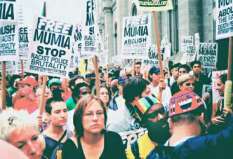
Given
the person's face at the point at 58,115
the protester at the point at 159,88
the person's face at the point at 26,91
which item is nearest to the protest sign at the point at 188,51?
the protester at the point at 159,88

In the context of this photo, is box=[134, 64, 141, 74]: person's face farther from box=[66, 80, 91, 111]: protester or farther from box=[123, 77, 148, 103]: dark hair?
box=[123, 77, 148, 103]: dark hair

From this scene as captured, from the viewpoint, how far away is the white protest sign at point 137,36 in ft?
33.0

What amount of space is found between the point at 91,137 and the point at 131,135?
2.02 feet

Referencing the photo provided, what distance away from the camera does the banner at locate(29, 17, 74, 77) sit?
782 cm

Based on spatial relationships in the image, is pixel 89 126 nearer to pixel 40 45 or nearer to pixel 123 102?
pixel 123 102

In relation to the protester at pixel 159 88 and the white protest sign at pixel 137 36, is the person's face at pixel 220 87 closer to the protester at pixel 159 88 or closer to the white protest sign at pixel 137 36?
the protester at pixel 159 88

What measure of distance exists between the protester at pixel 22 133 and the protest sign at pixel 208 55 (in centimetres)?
697

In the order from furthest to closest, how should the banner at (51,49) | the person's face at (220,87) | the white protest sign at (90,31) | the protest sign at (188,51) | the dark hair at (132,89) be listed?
the protest sign at (188,51), the white protest sign at (90,31), the banner at (51,49), the person's face at (220,87), the dark hair at (132,89)

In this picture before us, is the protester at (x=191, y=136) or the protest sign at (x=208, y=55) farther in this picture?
the protest sign at (x=208, y=55)

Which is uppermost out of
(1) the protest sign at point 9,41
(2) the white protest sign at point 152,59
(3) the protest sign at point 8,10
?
(3) the protest sign at point 8,10

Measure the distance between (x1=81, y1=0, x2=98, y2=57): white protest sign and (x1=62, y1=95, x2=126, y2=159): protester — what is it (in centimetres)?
403

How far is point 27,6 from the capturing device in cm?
1320

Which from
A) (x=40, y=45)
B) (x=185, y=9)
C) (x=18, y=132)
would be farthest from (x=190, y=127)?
(x=185, y=9)

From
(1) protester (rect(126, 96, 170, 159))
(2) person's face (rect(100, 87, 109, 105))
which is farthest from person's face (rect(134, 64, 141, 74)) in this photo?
(1) protester (rect(126, 96, 170, 159))
